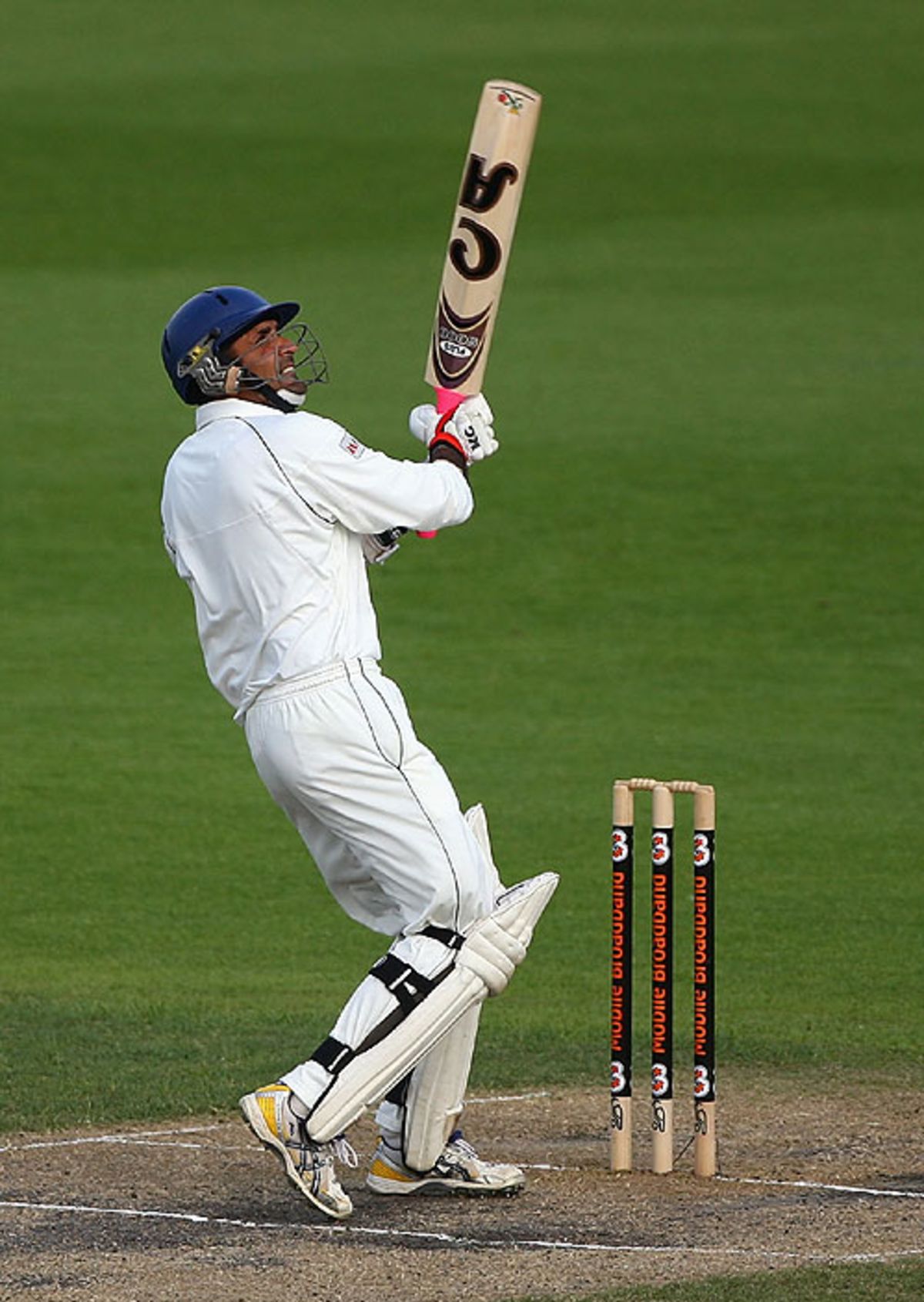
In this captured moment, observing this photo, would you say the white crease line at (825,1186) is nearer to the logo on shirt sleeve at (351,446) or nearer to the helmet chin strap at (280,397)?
the logo on shirt sleeve at (351,446)

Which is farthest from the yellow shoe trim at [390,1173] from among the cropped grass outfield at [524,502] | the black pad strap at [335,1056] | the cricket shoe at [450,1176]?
the cropped grass outfield at [524,502]

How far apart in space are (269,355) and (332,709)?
828 mm

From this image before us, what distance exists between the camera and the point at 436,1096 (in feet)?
17.7

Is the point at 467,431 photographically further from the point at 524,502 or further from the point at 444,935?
the point at 524,502

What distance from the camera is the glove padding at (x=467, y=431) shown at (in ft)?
18.0

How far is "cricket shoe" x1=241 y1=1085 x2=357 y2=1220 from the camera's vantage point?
5023 millimetres

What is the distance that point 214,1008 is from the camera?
7.68 meters

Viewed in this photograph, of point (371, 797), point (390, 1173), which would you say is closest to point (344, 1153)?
point (390, 1173)

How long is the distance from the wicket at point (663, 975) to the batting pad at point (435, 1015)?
1.04ft

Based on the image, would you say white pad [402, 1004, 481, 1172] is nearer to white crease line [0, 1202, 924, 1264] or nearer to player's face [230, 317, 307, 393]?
white crease line [0, 1202, 924, 1264]

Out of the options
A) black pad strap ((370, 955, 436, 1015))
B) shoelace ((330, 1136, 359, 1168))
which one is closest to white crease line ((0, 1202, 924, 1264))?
shoelace ((330, 1136, 359, 1168))

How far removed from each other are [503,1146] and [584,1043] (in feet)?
4.29

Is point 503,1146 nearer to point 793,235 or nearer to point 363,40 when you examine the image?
point 793,235

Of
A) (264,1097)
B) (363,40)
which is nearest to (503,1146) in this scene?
(264,1097)
